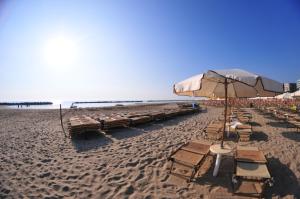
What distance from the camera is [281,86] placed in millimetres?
4477

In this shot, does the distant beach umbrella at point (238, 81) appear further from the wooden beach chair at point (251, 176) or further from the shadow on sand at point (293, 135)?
the shadow on sand at point (293, 135)

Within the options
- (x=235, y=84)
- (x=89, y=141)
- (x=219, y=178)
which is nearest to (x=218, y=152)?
(x=219, y=178)

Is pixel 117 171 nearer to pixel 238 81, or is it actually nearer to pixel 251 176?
pixel 251 176

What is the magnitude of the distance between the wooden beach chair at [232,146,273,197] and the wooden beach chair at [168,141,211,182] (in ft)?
2.55

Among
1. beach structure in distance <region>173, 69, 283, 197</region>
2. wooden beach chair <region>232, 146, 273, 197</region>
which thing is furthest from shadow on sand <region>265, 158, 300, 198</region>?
beach structure in distance <region>173, 69, 283, 197</region>

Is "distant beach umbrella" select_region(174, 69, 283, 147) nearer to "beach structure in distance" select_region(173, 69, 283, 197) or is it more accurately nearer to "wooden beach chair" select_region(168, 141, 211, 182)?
"beach structure in distance" select_region(173, 69, 283, 197)

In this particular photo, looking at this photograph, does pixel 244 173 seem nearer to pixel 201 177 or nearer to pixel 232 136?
pixel 201 177

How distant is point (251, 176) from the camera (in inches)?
149

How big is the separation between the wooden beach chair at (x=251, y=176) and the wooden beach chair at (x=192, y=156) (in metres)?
0.78

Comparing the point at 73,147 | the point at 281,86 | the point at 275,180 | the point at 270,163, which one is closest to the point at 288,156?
the point at 270,163

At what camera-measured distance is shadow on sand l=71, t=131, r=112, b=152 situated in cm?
721

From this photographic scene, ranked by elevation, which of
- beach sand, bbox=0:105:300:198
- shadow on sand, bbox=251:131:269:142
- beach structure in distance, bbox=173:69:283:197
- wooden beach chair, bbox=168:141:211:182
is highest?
beach structure in distance, bbox=173:69:283:197

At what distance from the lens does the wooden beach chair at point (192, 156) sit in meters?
4.43

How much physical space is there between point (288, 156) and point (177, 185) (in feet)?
12.1
